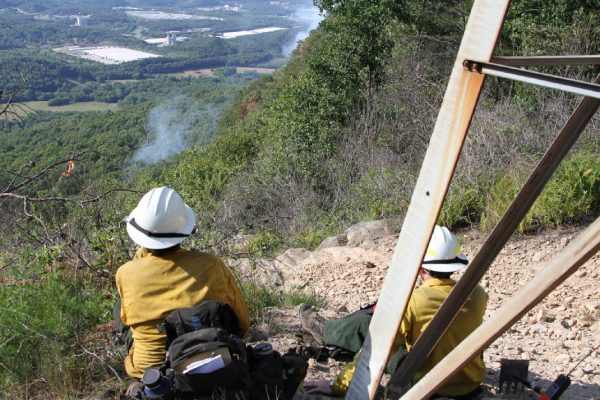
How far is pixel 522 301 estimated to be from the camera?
2162mm

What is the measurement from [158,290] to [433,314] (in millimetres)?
1470

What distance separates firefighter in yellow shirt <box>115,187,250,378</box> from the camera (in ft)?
10.4

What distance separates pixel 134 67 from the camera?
Answer: 74125 millimetres

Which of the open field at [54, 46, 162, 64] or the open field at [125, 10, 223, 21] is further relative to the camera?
the open field at [125, 10, 223, 21]

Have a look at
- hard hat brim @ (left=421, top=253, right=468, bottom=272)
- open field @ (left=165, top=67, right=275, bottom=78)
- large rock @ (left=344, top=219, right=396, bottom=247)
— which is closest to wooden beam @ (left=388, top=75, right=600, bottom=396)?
hard hat brim @ (left=421, top=253, right=468, bottom=272)

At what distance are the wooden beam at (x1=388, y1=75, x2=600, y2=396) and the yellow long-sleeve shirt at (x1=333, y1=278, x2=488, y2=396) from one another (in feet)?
0.44

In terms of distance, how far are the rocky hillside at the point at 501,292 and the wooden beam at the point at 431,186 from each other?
3.36ft

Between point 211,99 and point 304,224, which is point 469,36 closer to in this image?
point 304,224

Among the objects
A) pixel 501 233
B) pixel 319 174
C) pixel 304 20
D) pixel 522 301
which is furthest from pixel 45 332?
pixel 304 20

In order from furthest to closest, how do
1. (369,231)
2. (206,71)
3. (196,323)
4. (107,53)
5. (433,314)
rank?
1. (206,71)
2. (107,53)
3. (369,231)
4. (433,314)
5. (196,323)

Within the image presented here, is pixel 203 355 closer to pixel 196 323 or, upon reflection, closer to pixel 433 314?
pixel 196 323

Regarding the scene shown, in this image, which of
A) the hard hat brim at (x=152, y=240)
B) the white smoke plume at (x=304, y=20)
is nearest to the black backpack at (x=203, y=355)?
the hard hat brim at (x=152, y=240)

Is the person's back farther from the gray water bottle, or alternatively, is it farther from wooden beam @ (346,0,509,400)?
the gray water bottle

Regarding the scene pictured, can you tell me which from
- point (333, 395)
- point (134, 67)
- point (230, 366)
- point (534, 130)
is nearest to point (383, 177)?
point (534, 130)
